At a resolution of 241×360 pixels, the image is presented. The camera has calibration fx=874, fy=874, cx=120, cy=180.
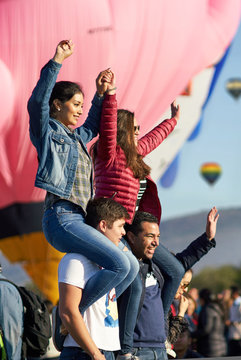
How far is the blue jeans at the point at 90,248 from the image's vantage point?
14.6 feet

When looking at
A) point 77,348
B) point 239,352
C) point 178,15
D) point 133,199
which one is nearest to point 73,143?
point 133,199

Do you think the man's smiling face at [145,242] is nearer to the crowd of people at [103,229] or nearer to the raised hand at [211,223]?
the crowd of people at [103,229]

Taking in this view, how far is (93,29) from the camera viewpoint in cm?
1625

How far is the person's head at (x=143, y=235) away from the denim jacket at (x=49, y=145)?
2.43ft

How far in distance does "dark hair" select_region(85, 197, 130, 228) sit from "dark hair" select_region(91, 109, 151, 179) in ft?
1.69

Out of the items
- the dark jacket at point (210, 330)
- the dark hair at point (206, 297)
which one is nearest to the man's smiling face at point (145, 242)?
the dark jacket at point (210, 330)

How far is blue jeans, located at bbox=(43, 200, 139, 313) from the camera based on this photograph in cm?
445

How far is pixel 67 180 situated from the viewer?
15.4 feet

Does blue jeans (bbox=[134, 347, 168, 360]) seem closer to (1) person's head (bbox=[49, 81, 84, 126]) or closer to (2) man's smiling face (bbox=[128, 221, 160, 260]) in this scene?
(2) man's smiling face (bbox=[128, 221, 160, 260])

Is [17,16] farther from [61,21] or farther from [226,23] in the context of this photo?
[226,23]

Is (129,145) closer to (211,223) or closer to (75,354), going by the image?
(211,223)

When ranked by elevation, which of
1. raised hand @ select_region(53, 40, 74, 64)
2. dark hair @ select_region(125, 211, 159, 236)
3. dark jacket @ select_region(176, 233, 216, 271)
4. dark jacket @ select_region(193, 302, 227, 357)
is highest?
raised hand @ select_region(53, 40, 74, 64)

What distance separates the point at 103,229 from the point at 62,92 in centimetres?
84

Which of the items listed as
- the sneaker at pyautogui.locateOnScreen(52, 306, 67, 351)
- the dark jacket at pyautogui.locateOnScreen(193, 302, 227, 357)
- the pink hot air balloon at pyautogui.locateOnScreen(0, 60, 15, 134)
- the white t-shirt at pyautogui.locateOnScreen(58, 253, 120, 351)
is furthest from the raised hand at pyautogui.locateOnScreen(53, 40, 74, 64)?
the pink hot air balloon at pyautogui.locateOnScreen(0, 60, 15, 134)
